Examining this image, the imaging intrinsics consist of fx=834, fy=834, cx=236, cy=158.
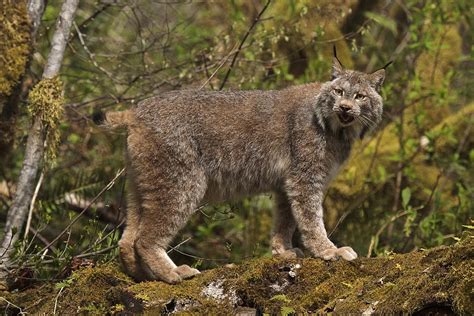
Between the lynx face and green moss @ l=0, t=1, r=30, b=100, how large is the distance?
2702 mm

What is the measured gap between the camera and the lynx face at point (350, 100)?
276 inches

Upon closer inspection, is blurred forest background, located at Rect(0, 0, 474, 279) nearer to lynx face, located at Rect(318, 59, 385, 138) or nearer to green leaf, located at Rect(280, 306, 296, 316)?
A: lynx face, located at Rect(318, 59, 385, 138)

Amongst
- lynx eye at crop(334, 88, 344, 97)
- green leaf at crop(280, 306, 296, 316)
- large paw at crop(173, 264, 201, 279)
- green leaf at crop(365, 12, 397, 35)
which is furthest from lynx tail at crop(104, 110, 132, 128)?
green leaf at crop(365, 12, 397, 35)

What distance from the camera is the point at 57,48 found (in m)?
7.45

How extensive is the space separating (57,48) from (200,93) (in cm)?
138

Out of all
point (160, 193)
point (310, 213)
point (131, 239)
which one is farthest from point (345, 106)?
point (131, 239)


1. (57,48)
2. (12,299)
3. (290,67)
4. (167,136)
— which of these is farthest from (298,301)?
(290,67)

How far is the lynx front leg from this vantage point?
6.74m

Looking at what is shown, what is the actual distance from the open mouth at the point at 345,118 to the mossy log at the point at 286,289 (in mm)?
1531

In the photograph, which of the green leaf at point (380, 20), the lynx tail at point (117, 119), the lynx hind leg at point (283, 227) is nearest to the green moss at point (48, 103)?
the lynx tail at point (117, 119)

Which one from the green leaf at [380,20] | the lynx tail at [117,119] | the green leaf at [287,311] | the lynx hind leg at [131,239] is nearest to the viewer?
the green leaf at [287,311]

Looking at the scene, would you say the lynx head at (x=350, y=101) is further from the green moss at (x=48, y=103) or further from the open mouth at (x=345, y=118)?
the green moss at (x=48, y=103)

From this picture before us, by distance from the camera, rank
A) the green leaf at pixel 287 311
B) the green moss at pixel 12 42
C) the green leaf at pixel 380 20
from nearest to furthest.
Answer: the green leaf at pixel 287 311 → the green moss at pixel 12 42 → the green leaf at pixel 380 20

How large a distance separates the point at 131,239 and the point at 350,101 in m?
2.16
